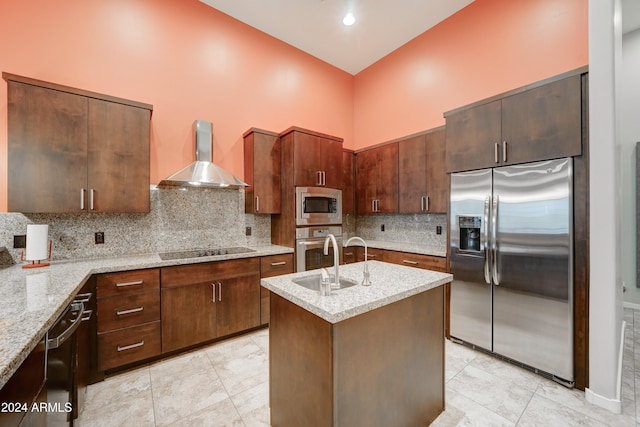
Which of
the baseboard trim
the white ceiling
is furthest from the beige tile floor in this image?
the white ceiling

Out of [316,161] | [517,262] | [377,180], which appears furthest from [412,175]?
[517,262]

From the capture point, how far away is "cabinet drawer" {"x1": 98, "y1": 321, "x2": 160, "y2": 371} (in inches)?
84.7

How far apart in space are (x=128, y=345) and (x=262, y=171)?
87.4 inches

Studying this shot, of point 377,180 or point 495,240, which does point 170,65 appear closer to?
point 377,180

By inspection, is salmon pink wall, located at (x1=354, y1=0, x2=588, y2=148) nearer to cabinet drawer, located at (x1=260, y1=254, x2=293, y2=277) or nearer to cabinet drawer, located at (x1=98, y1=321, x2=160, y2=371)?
cabinet drawer, located at (x1=260, y1=254, x2=293, y2=277)

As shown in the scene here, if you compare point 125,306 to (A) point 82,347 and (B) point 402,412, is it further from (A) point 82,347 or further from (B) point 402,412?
(B) point 402,412

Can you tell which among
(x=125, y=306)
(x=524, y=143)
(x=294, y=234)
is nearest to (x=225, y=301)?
(x=125, y=306)

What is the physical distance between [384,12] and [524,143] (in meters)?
2.42

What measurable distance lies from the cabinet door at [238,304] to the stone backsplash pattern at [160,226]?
2.26 feet

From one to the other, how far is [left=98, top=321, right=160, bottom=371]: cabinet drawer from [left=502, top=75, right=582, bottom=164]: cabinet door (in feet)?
11.6

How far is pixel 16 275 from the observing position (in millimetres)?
1876

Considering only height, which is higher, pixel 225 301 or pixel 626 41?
pixel 626 41

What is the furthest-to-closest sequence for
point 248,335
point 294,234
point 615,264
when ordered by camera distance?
point 294,234 < point 248,335 < point 615,264

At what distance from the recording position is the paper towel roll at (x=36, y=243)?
2057 millimetres
